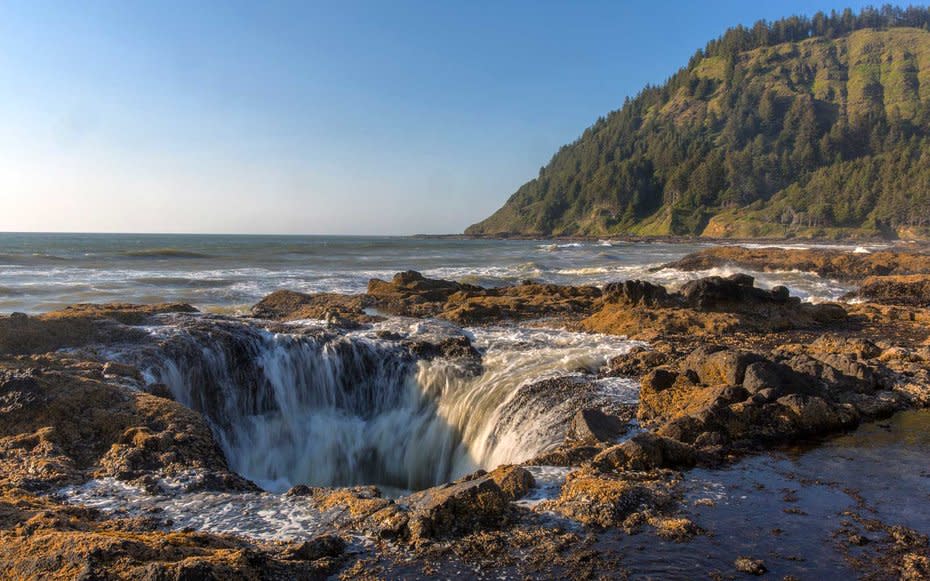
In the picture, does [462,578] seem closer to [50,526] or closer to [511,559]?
[511,559]

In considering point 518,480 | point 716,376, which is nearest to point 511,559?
point 518,480

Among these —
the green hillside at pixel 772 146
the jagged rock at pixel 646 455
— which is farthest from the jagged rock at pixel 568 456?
the green hillside at pixel 772 146

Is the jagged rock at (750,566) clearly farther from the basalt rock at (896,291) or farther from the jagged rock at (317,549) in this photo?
the basalt rock at (896,291)

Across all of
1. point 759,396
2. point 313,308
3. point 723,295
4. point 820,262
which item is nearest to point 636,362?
point 759,396

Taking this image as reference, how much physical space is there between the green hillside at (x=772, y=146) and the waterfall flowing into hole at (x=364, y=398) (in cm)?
9929

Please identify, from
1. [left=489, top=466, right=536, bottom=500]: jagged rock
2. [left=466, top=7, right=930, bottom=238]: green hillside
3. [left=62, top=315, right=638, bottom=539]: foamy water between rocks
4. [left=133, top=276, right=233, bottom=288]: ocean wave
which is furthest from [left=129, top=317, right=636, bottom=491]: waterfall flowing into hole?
[left=466, top=7, right=930, bottom=238]: green hillside

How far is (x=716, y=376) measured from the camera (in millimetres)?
9812

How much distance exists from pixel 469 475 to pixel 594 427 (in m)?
2.17

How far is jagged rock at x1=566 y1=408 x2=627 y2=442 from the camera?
8.07m

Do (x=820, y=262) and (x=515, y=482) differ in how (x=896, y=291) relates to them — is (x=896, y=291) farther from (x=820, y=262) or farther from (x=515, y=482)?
(x=515, y=482)

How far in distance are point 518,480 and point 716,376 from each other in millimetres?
5270

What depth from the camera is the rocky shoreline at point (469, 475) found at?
456 cm

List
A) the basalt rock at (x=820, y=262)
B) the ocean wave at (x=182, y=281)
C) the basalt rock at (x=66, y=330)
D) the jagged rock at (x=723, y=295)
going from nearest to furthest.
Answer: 1. the basalt rock at (x=66, y=330)
2. the jagged rock at (x=723, y=295)
3. the basalt rock at (x=820, y=262)
4. the ocean wave at (x=182, y=281)

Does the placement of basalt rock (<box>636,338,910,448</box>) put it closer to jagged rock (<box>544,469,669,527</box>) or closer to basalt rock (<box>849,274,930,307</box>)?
jagged rock (<box>544,469,669,527</box>)
